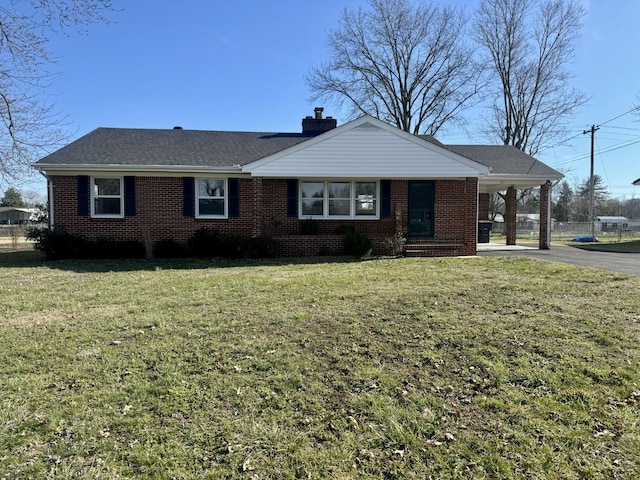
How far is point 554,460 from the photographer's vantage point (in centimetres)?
280

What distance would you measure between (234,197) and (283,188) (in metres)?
1.74

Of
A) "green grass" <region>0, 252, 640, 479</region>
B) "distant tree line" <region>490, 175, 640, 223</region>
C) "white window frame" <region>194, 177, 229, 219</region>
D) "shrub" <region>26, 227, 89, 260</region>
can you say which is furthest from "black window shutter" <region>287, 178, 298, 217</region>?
"distant tree line" <region>490, 175, 640, 223</region>

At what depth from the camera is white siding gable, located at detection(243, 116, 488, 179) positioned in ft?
42.9

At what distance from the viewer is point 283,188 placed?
14117mm

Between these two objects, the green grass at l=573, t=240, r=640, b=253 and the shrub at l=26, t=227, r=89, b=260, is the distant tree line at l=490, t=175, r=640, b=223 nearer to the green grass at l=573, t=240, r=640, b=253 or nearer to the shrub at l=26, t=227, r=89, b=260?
the green grass at l=573, t=240, r=640, b=253

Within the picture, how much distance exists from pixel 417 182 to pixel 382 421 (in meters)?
12.1

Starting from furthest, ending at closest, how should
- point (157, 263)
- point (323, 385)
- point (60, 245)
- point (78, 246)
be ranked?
point (78, 246) → point (60, 245) → point (157, 263) → point (323, 385)

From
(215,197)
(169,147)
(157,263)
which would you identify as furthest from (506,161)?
(157,263)

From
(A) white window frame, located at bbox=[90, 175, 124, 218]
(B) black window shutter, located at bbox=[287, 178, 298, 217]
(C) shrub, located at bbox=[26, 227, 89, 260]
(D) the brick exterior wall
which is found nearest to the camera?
(C) shrub, located at bbox=[26, 227, 89, 260]

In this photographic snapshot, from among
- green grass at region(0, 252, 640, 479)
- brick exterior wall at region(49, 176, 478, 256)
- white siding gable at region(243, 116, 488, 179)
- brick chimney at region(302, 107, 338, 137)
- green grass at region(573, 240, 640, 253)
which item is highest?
brick chimney at region(302, 107, 338, 137)

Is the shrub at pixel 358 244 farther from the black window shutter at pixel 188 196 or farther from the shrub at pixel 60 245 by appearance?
the shrub at pixel 60 245

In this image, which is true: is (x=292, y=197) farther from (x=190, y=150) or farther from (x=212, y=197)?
(x=190, y=150)

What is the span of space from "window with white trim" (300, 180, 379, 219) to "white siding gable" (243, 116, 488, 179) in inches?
49.0

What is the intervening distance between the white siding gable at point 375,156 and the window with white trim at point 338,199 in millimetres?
1244
